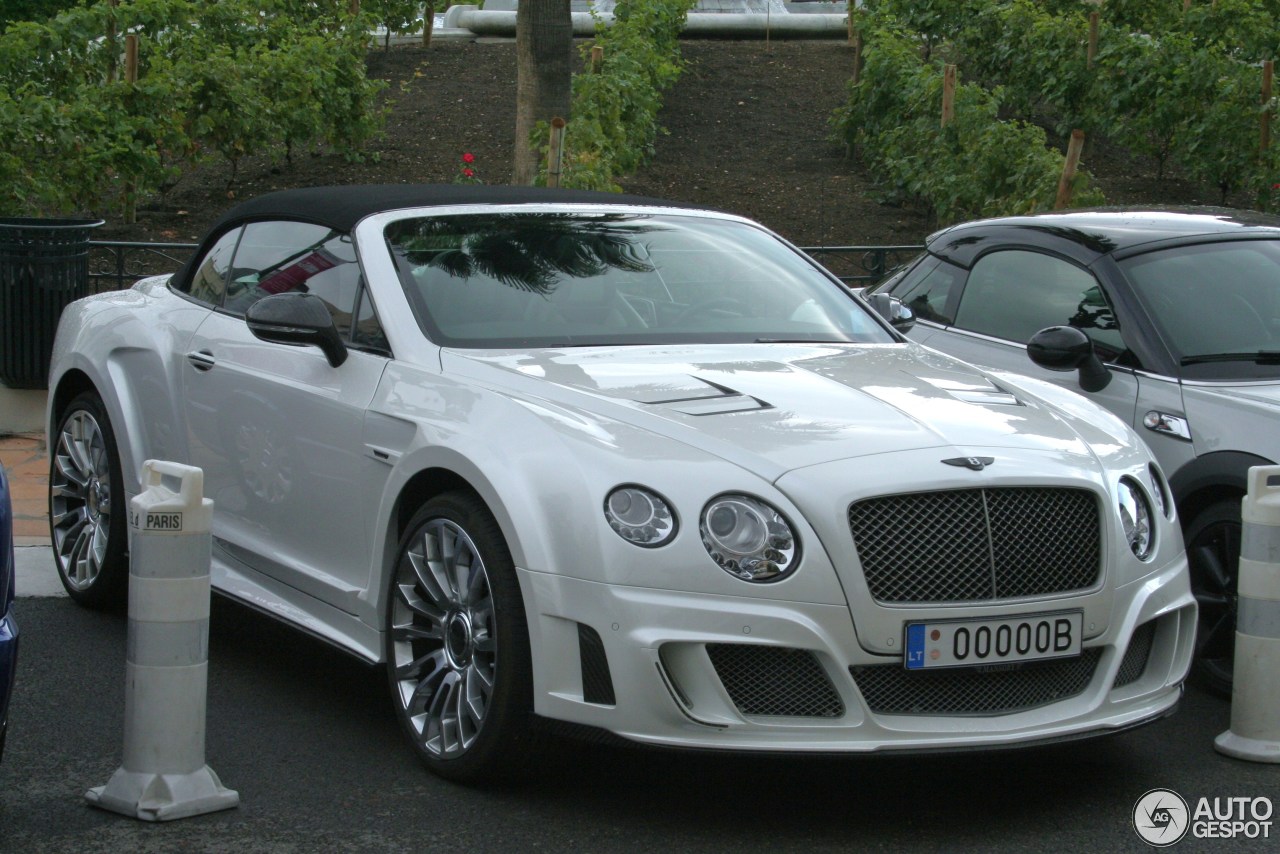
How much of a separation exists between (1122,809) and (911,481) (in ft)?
3.55

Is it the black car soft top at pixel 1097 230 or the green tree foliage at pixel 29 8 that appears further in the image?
the green tree foliage at pixel 29 8

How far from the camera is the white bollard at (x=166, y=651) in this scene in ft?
13.2

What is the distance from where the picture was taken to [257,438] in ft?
17.0

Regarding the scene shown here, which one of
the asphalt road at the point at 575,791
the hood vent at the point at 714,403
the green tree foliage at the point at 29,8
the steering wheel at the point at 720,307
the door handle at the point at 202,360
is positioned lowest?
the asphalt road at the point at 575,791

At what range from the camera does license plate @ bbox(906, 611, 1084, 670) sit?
3900mm

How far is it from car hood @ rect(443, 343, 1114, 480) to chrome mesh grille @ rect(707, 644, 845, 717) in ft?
1.37

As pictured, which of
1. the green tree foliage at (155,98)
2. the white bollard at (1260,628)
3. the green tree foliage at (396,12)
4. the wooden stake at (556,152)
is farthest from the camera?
the green tree foliage at (396,12)

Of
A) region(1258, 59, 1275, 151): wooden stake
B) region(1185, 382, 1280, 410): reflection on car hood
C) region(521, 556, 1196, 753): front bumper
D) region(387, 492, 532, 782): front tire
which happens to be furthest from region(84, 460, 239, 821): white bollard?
region(1258, 59, 1275, 151): wooden stake

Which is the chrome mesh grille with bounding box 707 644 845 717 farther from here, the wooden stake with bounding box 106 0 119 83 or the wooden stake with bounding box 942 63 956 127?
the wooden stake with bounding box 106 0 119 83

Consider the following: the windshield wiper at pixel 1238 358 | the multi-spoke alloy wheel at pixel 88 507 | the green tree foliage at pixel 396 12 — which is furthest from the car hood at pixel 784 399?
the green tree foliage at pixel 396 12

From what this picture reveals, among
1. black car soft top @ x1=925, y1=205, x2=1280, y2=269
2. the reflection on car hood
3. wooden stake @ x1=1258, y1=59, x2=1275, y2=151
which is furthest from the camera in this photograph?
wooden stake @ x1=1258, y1=59, x2=1275, y2=151

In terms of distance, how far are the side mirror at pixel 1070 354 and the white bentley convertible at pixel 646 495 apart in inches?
23.1

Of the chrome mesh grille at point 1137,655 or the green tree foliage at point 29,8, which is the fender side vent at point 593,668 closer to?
the chrome mesh grille at point 1137,655

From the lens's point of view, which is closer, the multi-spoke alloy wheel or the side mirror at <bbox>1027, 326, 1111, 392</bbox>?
the side mirror at <bbox>1027, 326, 1111, 392</bbox>
